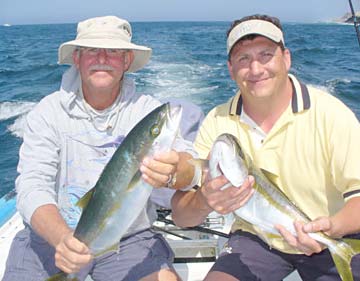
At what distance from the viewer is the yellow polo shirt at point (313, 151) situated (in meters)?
2.60

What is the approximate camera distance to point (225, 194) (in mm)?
2332

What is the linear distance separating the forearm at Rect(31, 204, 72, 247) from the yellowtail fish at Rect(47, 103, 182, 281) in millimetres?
185

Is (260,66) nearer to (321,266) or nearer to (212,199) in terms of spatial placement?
(212,199)

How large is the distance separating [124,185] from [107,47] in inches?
39.5

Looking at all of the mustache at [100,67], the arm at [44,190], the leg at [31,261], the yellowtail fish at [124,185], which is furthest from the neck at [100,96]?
the leg at [31,261]

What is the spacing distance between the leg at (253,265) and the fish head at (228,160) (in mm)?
962

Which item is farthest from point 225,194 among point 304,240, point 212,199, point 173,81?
point 173,81

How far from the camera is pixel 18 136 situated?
945cm

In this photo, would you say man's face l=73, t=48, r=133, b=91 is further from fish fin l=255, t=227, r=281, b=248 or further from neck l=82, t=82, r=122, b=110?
fish fin l=255, t=227, r=281, b=248

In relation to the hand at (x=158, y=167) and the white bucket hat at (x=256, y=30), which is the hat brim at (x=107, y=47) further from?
the hand at (x=158, y=167)

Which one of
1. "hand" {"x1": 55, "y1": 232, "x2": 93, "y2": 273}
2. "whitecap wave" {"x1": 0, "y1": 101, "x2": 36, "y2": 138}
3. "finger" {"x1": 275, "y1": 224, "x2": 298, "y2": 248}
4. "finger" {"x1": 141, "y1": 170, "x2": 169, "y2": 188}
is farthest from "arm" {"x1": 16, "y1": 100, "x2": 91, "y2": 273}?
"whitecap wave" {"x1": 0, "y1": 101, "x2": 36, "y2": 138}

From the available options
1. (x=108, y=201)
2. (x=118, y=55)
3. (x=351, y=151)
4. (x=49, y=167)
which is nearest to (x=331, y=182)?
(x=351, y=151)

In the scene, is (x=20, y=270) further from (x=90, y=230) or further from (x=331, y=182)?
(x=331, y=182)

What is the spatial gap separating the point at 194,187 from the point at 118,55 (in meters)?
1.04
